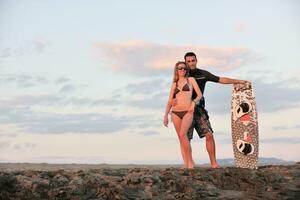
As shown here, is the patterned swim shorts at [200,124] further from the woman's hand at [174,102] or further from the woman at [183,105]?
the woman's hand at [174,102]

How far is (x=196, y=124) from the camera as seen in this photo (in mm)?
11500

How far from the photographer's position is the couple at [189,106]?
11016mm

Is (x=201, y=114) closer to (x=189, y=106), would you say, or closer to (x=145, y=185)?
(x=189, y=106)

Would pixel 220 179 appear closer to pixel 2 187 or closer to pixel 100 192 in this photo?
pixel 100 192

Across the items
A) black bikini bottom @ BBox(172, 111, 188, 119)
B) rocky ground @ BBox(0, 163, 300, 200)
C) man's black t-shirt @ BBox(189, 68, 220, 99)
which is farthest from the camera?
man's black t-shirt @ BBox(189, 68, 220, 99)

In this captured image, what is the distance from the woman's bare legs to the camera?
10.9 meters

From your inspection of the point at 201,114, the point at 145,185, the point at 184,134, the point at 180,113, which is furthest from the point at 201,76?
the point at 145,185

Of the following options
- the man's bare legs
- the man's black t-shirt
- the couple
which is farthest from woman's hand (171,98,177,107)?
the man's bare legs

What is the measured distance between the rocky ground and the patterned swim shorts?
4.54 ft

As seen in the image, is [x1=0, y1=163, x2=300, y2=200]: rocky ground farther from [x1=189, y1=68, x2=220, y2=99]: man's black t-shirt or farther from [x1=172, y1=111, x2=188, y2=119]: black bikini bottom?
[x1=189, y1=68, x2=220, y2=99]: man's black t-shirt

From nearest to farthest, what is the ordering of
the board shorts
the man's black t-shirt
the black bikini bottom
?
the black bikini bottom < the board shorts < the man's black t-shirt

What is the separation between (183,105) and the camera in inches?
436

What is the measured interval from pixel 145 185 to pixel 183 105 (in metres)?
2.94

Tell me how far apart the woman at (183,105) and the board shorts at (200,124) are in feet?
→ 1.31
